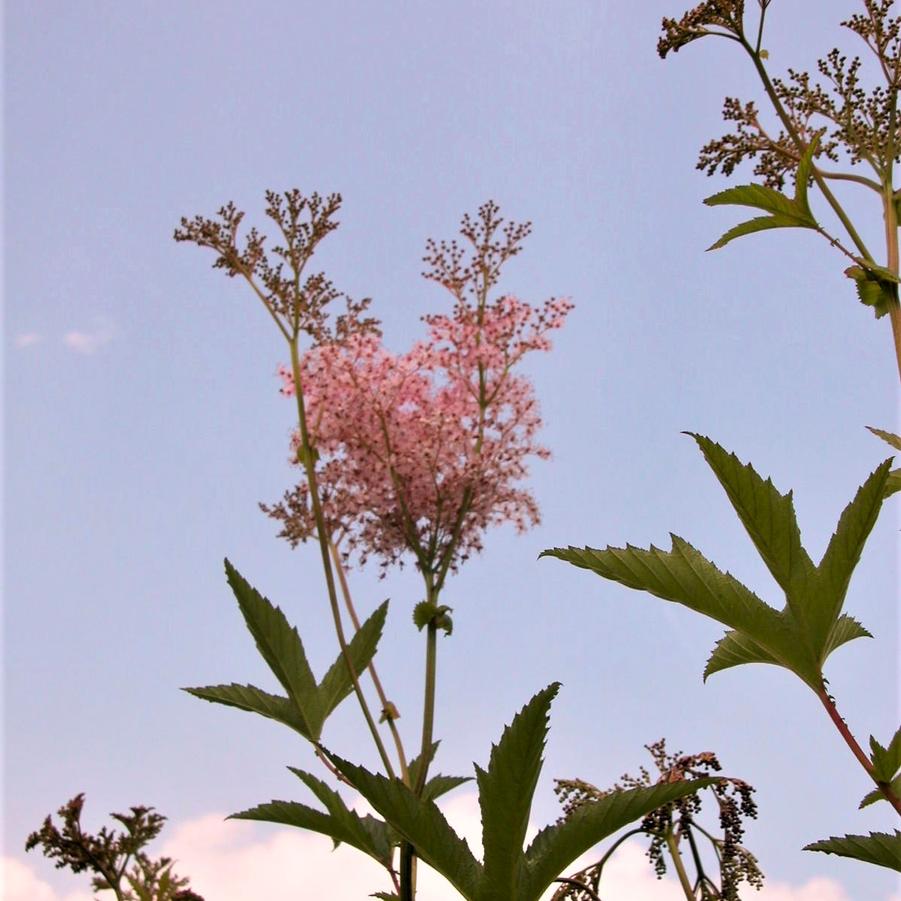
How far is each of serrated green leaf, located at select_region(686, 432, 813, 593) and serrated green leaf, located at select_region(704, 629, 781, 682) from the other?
167mm

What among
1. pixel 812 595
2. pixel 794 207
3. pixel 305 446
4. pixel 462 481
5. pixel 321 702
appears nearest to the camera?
pixel 812 595

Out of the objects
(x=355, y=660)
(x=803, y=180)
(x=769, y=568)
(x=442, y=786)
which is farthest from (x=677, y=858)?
(x=803, y=180)

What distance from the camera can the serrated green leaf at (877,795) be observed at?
164 centimetres

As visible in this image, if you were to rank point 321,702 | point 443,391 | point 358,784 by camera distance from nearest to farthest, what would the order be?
point 358,784
point 321,702
point 443,391

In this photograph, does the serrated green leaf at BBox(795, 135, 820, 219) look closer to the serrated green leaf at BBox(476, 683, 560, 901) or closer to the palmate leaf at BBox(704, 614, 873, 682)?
the palmate leaf at BBox(704, 614, 873, 682)

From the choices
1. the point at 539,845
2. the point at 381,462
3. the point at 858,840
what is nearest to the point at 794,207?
the point at 858,840

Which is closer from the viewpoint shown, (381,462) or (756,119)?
(756,119)

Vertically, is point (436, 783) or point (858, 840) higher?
point (436, 783)

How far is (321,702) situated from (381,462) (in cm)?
141

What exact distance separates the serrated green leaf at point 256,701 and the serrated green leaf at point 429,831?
38.2 inches

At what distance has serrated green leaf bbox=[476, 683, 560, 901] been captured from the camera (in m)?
1.81

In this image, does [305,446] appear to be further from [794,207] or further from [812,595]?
[812,595]

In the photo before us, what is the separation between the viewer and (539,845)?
199cm

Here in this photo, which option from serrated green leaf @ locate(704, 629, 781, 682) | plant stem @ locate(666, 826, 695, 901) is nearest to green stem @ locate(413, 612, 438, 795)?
plant stem @ locate(666, 826, 695, 901)
